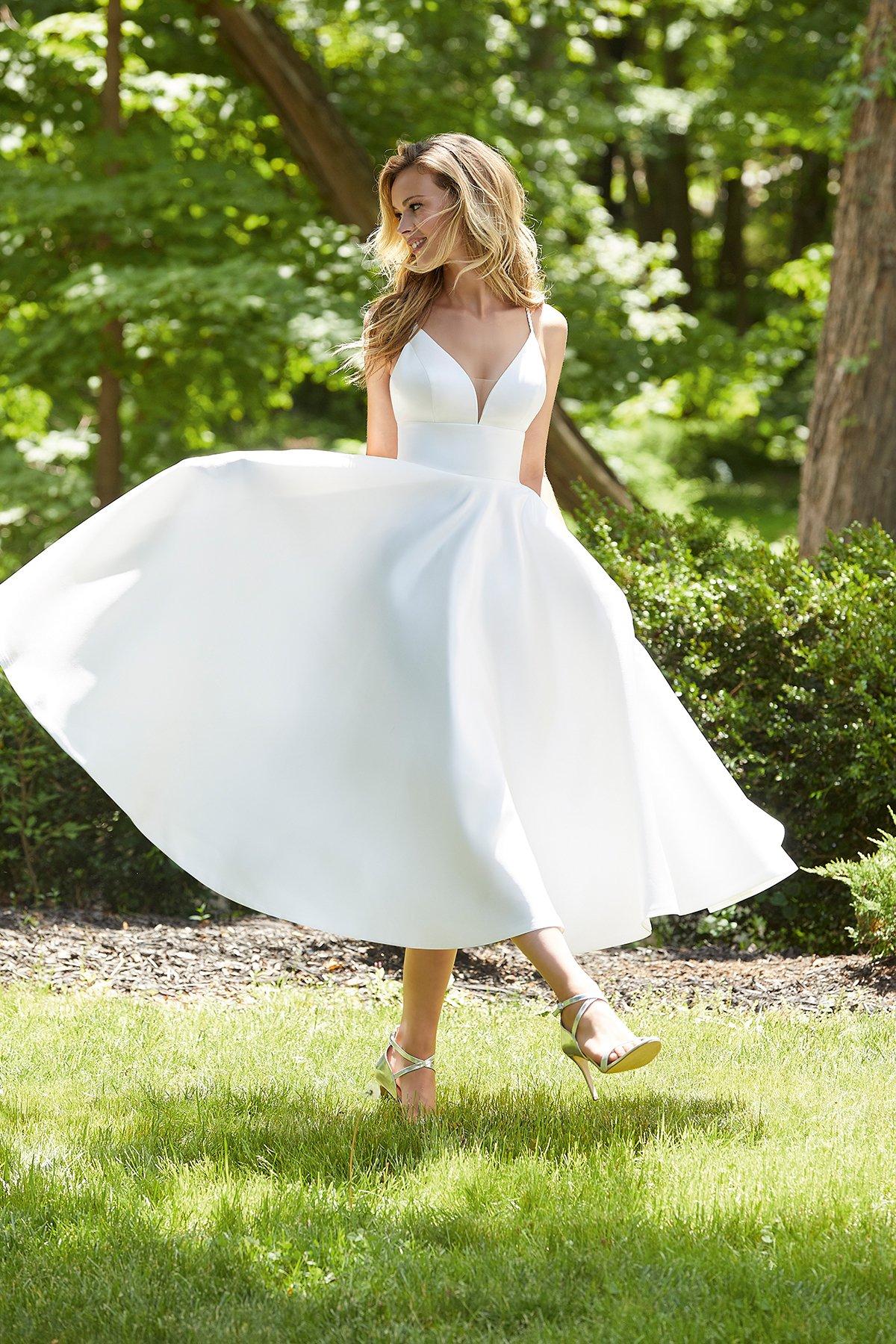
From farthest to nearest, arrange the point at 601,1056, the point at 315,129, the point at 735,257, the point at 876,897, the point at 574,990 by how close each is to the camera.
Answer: the point at 735,257 < the point at 315,129 < the point at 876,897 < the point at 574,990 < the point at 601,1056

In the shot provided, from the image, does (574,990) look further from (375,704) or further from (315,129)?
(315,129)

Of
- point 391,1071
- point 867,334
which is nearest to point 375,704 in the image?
point 391,1071

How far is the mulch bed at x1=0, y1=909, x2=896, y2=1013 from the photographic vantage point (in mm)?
5008

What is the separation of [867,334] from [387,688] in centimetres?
627

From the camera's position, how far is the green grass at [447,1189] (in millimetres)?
2529

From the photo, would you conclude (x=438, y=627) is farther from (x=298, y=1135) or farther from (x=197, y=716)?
(x=298, y=1135)

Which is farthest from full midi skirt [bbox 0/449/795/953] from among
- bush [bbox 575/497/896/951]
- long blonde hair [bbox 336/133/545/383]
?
bush [bbox 575/497/896/951]

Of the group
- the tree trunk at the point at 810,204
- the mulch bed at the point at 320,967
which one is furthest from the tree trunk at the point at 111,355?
the tree trunk at the point at 810,204

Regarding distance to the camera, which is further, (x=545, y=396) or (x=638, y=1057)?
(x=545, y=396)

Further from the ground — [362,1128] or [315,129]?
[315,129]

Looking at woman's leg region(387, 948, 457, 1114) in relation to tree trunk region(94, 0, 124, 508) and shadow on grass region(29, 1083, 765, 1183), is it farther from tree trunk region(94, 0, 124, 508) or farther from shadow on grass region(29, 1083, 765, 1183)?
tree trunk region(94, 0, 124, 508)

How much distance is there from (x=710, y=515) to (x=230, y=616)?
3.63 meters

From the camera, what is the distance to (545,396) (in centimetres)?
392

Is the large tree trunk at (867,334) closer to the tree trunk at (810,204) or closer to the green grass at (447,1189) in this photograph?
the green grass at (447,1189)
